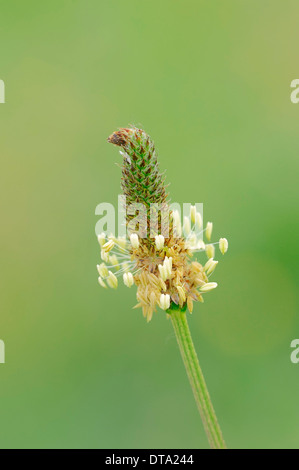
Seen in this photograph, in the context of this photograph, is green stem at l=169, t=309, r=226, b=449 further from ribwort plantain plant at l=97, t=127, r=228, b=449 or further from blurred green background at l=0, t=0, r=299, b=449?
blurred green background at l=0, t=0, r=299, b=449

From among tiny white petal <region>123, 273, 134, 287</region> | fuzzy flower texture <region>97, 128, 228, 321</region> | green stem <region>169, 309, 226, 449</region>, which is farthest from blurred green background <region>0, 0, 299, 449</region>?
green stem <region>169, 309, 226, 449</region>

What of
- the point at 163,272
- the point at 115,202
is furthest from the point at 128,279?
the point at 115,202

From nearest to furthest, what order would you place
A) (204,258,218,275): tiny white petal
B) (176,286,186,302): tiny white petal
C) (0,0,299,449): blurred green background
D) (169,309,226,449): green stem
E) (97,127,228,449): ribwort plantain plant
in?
(169,309,226,449): green stem, (97,127,228,449): ribwort plantain plant, (176,286,186,302): tiny white petal, (204,258,218,275): tiny white petal, (0,0,299,449): blurred green background

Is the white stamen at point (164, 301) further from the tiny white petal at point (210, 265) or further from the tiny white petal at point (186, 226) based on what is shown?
the tiny white petal at point (186, 226)

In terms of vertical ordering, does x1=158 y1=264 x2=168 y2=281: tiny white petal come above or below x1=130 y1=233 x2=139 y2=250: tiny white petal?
below

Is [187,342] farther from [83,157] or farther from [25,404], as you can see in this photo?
[83,157]

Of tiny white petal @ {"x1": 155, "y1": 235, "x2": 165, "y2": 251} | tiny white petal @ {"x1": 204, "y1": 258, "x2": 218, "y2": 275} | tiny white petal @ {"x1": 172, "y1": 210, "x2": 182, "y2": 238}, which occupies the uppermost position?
tiny white petal @ {"x1": 172, "y1": 210, "x2": 182, "y2": 238}
